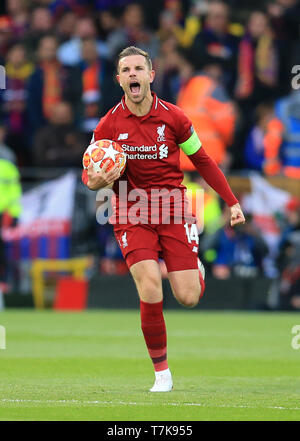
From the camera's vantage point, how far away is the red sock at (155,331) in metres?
8.68

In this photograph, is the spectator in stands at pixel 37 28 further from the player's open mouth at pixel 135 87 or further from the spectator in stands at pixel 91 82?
the player's open mouth at pixel 135 87

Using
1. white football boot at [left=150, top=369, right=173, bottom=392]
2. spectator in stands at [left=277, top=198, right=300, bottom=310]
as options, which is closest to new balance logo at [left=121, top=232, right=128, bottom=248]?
white football boot at [left=150, top=369, right=173, bottom=392]

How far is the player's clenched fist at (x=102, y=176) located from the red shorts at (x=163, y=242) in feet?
1.84

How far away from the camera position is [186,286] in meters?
8.91

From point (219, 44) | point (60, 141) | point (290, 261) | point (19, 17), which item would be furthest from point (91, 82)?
point (290, 261)

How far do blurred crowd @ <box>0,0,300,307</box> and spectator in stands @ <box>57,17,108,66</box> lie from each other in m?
0.03

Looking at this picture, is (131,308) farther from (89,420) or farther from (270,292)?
(89,420)

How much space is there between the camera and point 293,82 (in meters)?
19.8

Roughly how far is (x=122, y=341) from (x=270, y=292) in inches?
195

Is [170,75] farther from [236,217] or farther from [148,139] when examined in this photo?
[236,217]

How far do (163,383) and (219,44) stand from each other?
41.5 ft

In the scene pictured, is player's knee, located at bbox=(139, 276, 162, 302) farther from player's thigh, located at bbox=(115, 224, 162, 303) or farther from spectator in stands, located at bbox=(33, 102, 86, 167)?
spectator in stands, located at bbox=(33, 102, 86, 167)

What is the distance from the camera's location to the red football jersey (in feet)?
29.2
